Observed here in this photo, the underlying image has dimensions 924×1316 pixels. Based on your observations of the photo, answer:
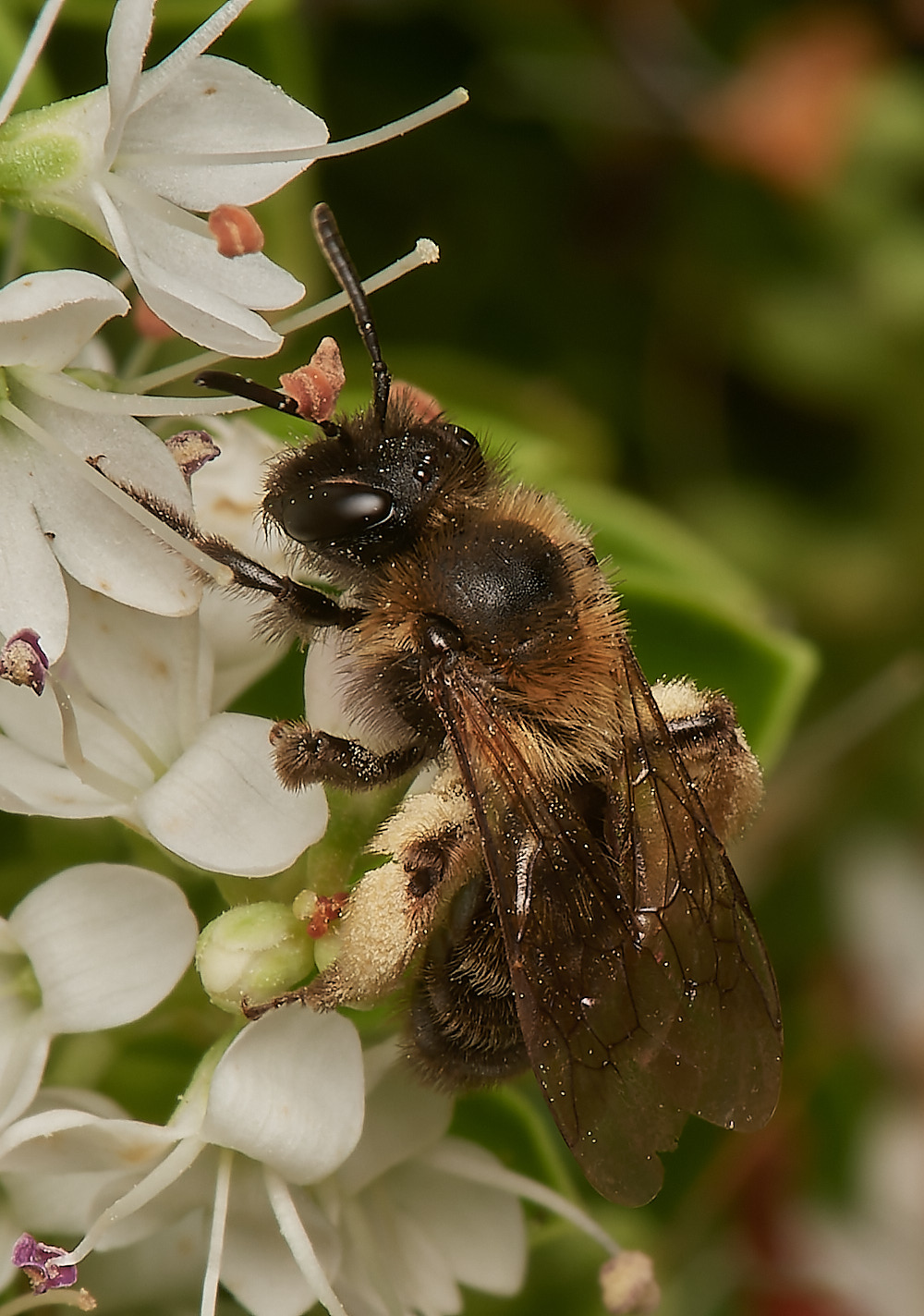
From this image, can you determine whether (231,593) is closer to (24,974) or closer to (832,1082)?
(24,974)

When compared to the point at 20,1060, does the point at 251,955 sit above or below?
above

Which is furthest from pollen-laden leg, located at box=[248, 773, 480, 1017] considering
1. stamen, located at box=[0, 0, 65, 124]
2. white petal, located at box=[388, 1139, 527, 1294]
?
stamen, located at box=[0, 0, 65, 124]

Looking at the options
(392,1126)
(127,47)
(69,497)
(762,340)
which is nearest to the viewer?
(127,47)

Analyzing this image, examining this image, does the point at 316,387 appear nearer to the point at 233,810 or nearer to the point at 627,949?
the point at 233,810

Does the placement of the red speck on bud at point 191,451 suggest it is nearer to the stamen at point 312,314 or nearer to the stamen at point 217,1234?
the stamen at point 312,314

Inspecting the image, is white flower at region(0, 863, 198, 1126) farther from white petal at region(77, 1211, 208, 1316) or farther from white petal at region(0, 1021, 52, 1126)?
white petal at region(77, 1211, 208, 1316)

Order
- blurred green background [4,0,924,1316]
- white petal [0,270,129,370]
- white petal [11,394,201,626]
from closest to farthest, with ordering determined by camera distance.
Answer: white petal [0,270,129,370] → white petal [11,394,201,626] → blurred green background [4,0,924,1316]

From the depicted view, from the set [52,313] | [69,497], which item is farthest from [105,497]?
[52,313]
